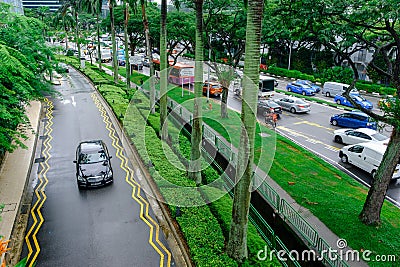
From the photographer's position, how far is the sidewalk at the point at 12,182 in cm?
1247

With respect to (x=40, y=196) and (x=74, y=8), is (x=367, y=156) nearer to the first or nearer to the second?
(x=40, y=196)

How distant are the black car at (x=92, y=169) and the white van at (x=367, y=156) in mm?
13102

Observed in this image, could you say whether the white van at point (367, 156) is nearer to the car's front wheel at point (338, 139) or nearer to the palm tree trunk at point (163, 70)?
the car's front wheel at point (338, 139)

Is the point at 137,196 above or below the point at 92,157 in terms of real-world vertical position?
below

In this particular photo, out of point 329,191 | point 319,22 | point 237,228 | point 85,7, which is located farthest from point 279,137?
point 85,7

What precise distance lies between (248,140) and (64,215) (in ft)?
28.3

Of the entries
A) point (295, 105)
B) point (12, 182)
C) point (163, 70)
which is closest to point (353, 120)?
point (295, 105)

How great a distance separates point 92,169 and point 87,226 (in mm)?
3411

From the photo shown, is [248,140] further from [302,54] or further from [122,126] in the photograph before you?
[302,54]

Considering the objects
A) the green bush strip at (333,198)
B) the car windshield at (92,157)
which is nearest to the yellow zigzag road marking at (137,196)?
the car windshield at (92,157)

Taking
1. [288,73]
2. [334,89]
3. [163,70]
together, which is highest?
[163,70]

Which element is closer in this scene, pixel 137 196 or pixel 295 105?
pixel 137 196

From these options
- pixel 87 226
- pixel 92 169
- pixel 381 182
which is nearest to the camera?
pixel 381 182

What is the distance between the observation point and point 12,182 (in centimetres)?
1570
